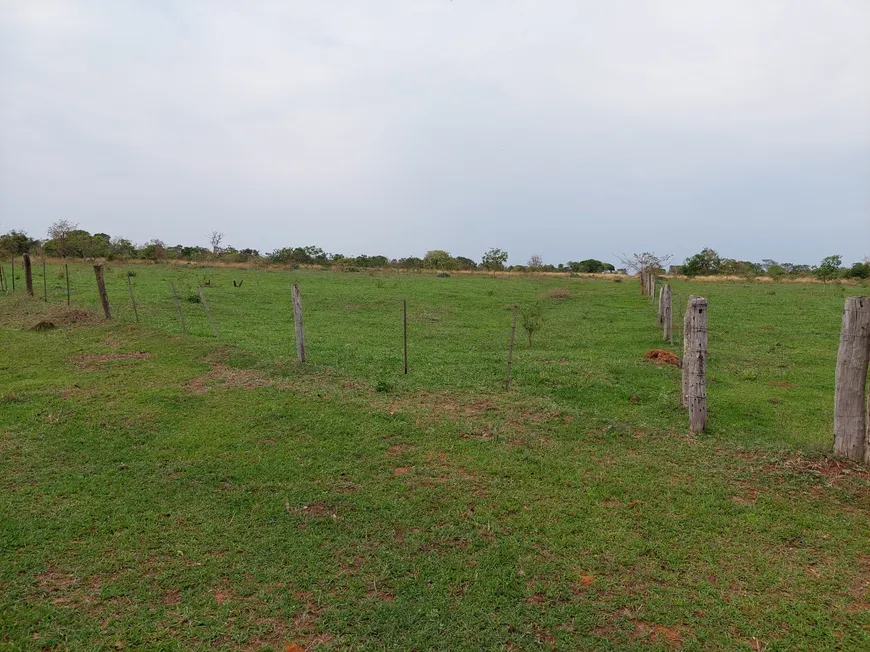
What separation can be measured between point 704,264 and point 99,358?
5230 centimetres

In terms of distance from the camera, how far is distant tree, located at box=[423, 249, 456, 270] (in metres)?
57.7

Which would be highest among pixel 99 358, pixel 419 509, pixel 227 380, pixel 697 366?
pixel 697 366

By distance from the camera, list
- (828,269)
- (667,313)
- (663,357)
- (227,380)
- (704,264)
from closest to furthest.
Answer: (227,380)
(663,357)
(667,313)
(828,269)
(704,264)

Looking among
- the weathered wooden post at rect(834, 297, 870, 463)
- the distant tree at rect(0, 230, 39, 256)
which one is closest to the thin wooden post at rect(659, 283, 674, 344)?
the weathered wooden post at rect(834, 297, 870, 463)

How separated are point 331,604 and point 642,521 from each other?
2.93 m

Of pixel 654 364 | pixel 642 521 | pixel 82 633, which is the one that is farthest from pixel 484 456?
pixel 654 364

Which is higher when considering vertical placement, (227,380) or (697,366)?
(697,366)

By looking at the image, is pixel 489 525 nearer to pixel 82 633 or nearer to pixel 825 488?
pixel 82 633

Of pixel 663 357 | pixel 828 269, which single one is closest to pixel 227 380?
pixel 663 357

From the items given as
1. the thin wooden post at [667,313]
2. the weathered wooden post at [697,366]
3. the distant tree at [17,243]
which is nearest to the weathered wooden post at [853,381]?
the weathered wooden post at [697,366]

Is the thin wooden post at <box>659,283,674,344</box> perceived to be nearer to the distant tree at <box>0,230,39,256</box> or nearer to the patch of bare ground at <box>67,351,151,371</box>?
the patch of bare ground at <box>67,351,151,371</box>

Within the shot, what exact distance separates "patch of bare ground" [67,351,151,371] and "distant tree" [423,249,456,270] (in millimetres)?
46212

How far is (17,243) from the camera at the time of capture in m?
46.7

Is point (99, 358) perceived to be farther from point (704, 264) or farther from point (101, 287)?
point (704, 264)
